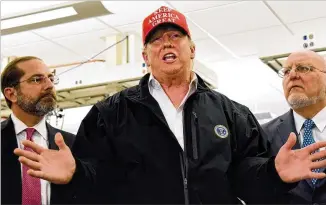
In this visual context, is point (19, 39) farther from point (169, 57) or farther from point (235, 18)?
point (169, 57)

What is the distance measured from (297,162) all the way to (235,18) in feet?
10.9

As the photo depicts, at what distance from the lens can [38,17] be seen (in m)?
3.34

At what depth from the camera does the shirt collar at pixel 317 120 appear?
237cm

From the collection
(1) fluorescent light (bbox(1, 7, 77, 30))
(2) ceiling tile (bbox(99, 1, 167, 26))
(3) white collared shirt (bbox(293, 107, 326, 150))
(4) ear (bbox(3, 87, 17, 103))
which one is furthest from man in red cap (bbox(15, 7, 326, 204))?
(2) ceiling tile (bbox(99, 1, 167, 26))

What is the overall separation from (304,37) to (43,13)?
190 cm

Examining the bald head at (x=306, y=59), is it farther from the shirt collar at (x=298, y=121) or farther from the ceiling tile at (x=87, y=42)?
the ceiling tile at (x=87, y=42)

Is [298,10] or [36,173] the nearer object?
[36,173]

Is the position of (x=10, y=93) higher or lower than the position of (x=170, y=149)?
higher

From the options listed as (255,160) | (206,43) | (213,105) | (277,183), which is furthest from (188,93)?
(206,43)

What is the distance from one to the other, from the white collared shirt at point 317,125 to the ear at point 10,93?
5.38 ft

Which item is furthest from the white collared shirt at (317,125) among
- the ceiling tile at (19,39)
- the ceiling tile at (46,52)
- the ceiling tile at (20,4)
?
the ceiling tile at (46,52)

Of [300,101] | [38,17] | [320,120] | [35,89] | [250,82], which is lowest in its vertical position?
[320,120]

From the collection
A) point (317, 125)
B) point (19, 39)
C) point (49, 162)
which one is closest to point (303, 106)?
point (317, 125)

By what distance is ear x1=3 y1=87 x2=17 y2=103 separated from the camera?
2693 millimetres
